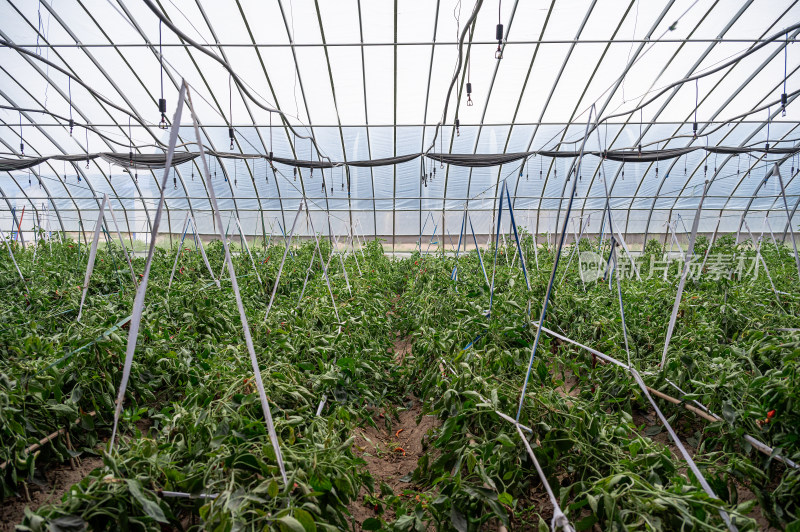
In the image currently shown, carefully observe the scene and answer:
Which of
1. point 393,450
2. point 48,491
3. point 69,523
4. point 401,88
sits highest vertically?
point 401,88

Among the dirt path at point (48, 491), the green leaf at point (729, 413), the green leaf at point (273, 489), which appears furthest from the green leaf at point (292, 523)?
the green leaf at point (729, 413)

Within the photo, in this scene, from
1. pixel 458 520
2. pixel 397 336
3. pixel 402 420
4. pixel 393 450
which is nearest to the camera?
pixel 458 520

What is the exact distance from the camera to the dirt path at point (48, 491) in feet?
7.21

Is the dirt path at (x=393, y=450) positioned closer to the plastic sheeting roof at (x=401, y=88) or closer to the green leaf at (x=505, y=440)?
the green leaf at (x=505, y=440)

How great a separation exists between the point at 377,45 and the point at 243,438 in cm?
938

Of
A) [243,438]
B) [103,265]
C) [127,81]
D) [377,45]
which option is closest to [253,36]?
[377,45]

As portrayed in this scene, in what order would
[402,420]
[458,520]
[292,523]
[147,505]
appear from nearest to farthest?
[292,523] < [147,505] < [458,520] < [402,420]

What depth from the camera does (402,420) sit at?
12.1ft

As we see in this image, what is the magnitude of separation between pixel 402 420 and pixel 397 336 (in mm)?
2171

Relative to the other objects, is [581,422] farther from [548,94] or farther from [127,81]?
[127,81]

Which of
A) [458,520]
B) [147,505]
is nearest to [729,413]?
[458,520]

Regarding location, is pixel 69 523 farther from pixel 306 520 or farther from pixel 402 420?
pixel 402 420

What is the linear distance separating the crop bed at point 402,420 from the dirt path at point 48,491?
0.15 ft

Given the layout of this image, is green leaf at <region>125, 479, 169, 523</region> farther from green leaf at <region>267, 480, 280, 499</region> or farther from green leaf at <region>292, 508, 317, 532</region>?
green leaf at <region>292, 508, 317, 532</region>
